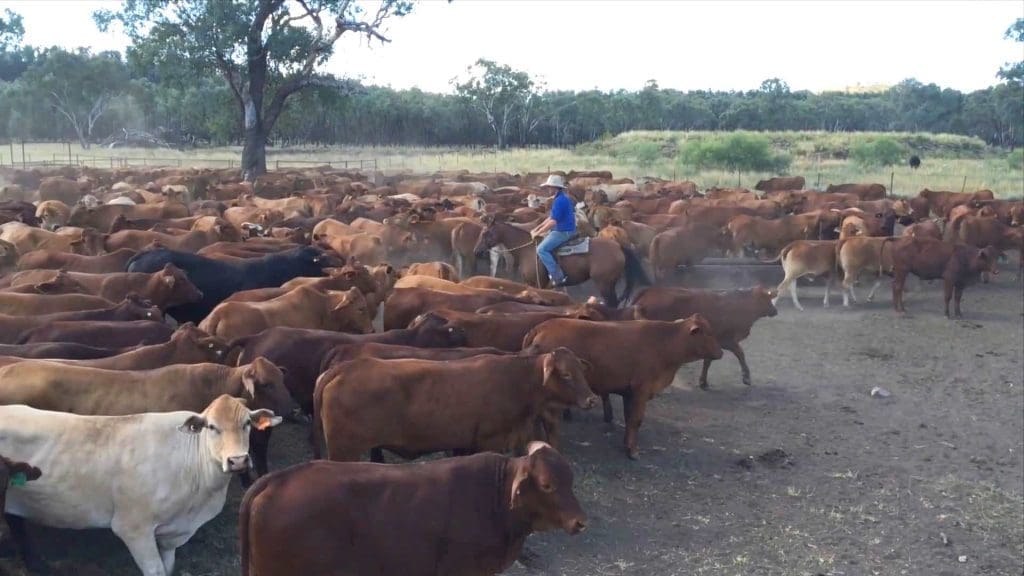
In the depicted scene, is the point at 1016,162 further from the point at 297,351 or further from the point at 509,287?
the point at 297,351

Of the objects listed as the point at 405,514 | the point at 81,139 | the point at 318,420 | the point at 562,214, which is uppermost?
the point at 81,139

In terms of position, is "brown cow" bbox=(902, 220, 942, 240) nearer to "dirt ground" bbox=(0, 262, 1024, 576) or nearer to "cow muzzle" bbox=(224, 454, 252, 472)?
"dirt ground" bbox=(0, 262, 1024, 576)

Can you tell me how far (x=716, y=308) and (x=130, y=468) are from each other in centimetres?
726

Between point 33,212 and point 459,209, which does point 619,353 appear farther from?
point 33,212

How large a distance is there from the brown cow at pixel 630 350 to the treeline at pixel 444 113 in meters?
50.3

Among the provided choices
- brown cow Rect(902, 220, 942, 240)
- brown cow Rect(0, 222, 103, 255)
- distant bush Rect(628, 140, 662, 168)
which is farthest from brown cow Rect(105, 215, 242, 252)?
distant bush Rect(628, 140, 662, 168)

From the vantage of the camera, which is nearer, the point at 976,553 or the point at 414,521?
the point at 414,521

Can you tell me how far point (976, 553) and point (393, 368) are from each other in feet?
15.2

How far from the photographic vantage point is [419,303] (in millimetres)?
10078

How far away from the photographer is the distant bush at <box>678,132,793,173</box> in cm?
4328

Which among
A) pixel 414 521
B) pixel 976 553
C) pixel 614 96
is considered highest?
pixel 614 96

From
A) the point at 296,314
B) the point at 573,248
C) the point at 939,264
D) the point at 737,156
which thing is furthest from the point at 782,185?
the point at 296,314

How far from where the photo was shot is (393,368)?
22.1 feet

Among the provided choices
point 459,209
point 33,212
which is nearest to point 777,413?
point 459,209
